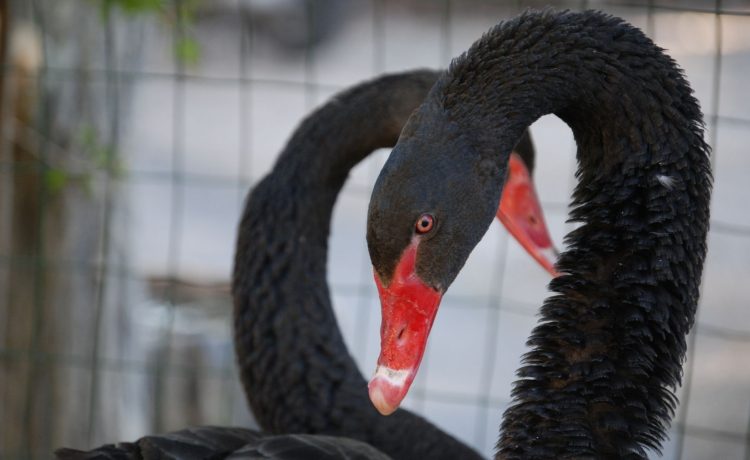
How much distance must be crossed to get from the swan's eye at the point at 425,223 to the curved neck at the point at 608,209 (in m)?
0.15

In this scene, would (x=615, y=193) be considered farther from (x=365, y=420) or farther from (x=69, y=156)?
(x=69, y=156)

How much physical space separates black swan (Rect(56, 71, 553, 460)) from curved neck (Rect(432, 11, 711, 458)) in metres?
0.69

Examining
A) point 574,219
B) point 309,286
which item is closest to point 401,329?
point 574,219

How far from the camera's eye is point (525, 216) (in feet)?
8.36

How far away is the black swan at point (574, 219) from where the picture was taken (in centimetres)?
175

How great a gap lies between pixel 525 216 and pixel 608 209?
2.31 ft

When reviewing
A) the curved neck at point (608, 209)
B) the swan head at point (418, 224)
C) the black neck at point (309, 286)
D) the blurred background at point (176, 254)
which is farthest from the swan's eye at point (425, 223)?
the blurred background at point (176, 254)

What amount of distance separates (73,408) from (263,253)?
1.55 m

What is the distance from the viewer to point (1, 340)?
3.90 m

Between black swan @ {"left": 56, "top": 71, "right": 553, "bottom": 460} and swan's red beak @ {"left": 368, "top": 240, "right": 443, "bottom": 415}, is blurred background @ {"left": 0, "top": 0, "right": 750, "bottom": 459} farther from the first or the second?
swan's red beak @ {"left": 368, "top": 240, "right": 443, "bottom": 415}

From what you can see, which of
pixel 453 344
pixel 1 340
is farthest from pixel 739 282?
pixel 1 340

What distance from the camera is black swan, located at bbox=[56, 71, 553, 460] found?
2.57 metres

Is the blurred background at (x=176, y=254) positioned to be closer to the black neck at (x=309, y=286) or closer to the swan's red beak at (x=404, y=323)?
the black neck at (x=309, y=286)

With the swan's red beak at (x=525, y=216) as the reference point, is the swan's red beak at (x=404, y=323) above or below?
below
